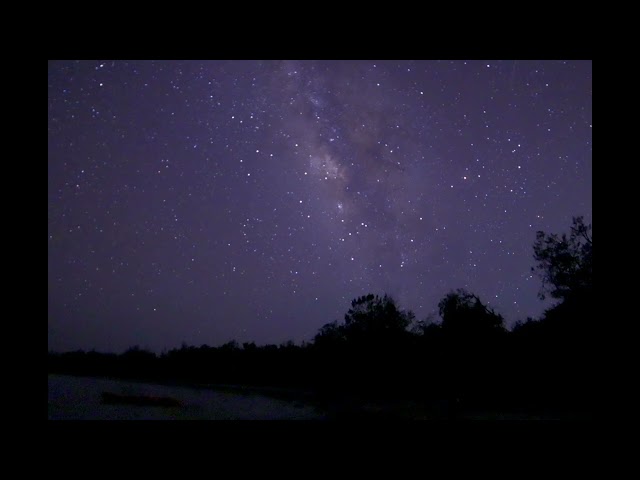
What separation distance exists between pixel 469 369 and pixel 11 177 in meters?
8.14

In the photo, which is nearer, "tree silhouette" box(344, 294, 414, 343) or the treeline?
the treeline

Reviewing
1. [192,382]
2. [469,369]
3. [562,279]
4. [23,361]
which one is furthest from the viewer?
[562,279]

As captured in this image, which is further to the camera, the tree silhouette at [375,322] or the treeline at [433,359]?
the tree silhouette at [375,322]

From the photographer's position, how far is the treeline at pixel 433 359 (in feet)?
23.7

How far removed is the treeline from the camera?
7223 mm

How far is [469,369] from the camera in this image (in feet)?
28.0

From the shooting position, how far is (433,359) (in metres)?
8.89

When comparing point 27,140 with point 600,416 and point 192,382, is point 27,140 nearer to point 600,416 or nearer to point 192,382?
point 600,416

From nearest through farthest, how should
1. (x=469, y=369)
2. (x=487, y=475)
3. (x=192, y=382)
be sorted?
(x=487, y=475)
(x=192, y=382)
(x=469, y=369)
